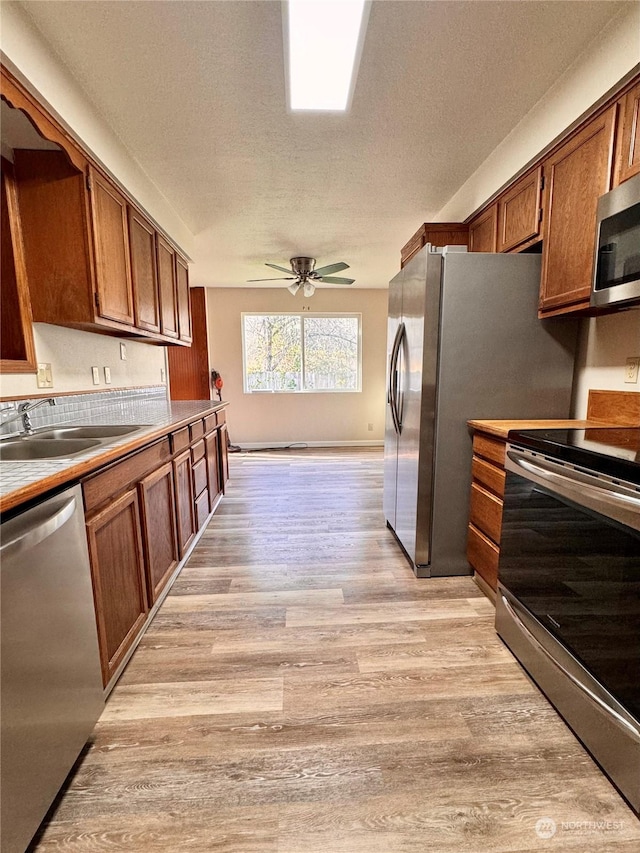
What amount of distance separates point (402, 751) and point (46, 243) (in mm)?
2613

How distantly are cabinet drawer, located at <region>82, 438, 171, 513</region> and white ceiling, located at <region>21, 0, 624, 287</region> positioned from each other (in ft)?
Result: 5.63

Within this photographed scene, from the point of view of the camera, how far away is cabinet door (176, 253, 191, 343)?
322 centimetres

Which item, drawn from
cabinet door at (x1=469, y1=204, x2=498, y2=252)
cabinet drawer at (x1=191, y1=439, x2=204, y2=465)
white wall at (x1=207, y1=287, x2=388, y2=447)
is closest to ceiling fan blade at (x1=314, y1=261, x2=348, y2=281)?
cabinet door at (x1=469, y1=204, x2=498, y2=252)

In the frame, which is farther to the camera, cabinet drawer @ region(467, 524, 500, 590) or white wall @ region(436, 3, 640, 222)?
cabinet drawer @ region(467, 524, 500, 590)

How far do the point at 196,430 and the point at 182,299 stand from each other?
1455 millimetres

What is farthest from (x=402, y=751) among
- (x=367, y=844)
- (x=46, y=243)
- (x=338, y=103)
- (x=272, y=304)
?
(x=272, y=304)

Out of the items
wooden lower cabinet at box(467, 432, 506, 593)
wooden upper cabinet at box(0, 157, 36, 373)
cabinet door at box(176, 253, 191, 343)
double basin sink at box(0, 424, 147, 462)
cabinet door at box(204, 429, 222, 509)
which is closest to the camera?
double basin sink at box(0, 424, 147, 462)

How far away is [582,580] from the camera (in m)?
1.18

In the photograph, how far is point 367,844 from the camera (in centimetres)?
96

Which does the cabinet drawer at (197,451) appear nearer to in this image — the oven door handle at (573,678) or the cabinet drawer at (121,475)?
the cabinet drawer at (121,475)

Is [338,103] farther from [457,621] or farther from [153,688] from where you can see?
[153,688]

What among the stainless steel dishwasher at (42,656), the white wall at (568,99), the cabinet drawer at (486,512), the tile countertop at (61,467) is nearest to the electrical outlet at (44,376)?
the tile countertop at (61,467)

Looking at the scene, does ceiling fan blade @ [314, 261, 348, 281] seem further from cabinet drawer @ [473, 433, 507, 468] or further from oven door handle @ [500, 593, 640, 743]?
oven door handle @ [500, 593, 640, 743]
